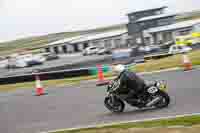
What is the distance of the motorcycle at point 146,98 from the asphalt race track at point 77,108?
181 mm

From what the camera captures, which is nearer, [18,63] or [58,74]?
[58,74]

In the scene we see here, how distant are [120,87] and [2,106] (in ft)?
21.3

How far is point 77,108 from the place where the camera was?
43.2 feet

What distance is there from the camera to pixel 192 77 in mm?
15562

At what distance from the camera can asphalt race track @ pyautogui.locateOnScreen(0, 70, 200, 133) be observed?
10.8 m

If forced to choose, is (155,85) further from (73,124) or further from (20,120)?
(20,120)

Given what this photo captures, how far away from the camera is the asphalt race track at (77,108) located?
10812 mm

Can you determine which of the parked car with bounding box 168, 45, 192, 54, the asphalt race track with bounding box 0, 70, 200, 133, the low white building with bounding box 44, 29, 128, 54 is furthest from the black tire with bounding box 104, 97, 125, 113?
the low white building with bounding box 44, 29, 128, 54

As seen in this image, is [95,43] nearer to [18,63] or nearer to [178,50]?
[18,63]

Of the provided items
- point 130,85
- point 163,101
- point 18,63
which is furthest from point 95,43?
point 163,101

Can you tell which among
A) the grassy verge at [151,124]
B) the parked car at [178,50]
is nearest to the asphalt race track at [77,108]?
the grassy verge at [151,124]

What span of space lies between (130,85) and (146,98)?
0.51 metres

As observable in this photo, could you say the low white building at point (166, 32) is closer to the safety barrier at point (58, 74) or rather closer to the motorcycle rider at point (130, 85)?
the safety barrier at point (58, 74)

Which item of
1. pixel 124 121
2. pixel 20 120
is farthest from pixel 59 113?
pixel 124 121
